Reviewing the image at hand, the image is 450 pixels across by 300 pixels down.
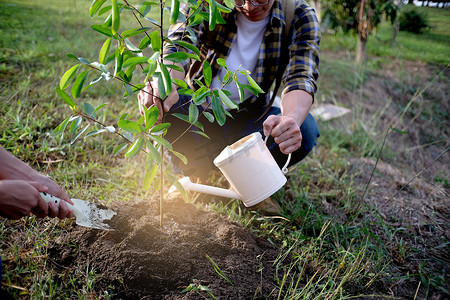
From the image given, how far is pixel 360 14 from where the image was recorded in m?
4.07

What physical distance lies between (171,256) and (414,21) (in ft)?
29.9

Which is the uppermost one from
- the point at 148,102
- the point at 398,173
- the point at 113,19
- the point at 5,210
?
the point at 113,19

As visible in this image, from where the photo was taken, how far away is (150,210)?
4.95ft

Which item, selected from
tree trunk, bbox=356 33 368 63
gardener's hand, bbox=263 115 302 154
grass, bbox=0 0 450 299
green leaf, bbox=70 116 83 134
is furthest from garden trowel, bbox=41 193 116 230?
tree trunk, bbox=356 33 368 63

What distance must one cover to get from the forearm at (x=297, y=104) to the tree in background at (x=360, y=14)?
10.5 ft

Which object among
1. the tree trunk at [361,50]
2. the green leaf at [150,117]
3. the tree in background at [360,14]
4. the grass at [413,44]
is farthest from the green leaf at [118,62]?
the grass at [413,44]

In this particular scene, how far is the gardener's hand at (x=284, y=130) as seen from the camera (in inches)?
50.7

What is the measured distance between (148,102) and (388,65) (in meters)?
4.99

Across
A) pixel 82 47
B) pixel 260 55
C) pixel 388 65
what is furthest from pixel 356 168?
pixel 388 65

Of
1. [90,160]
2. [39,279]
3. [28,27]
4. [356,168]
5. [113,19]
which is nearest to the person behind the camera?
[113,19]

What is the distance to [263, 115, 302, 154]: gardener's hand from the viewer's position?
1.29 m

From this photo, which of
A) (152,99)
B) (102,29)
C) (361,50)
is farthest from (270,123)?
(361,50)

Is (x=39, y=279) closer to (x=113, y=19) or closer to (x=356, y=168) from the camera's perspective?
(x=113, y=19)

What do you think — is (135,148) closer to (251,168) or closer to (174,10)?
(174,10)
